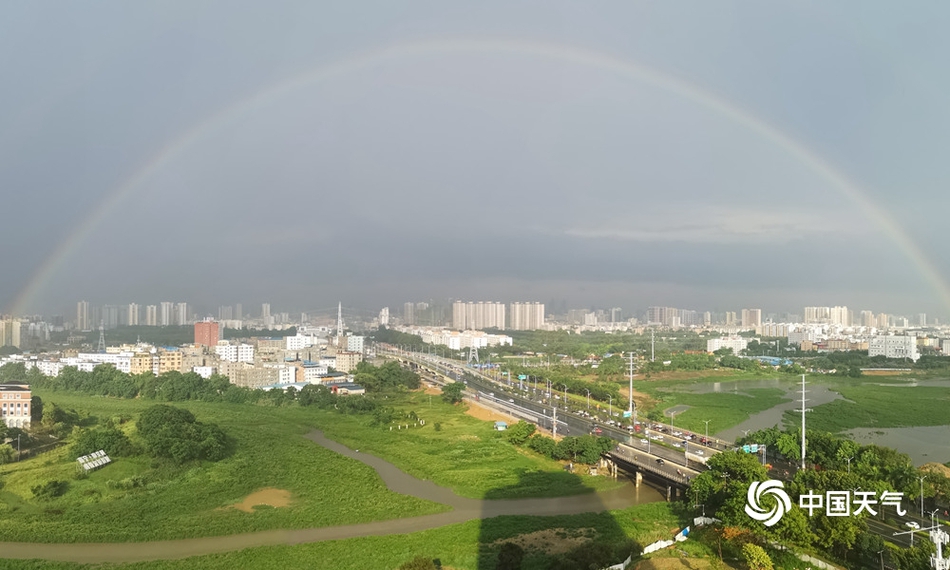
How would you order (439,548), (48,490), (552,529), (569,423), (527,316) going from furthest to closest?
(527,316)
(569,423)
(48,490)
(552,529)
(439,548)

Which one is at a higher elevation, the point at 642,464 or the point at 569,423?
the point at 642,464

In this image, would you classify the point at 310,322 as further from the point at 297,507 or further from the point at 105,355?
the point at 297,507

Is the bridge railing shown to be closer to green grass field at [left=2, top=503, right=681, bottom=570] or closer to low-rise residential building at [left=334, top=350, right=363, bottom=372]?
green grass field at [left=2, top=503, right=681, bottom=570]

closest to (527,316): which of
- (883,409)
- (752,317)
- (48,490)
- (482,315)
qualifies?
(482,315)

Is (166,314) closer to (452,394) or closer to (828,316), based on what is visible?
(452,394)

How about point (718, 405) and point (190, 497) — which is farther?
point (718, 405)

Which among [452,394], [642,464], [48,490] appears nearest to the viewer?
[48,490]

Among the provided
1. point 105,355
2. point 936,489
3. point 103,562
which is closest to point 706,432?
point 936,489

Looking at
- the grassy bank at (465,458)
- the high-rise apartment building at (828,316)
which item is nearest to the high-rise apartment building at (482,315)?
the high-rise apartment building at (828,316)

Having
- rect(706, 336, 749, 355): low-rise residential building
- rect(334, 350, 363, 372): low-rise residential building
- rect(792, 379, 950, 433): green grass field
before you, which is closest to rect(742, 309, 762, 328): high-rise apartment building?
rect(706, 336, 749, 355): low-rise residential building
